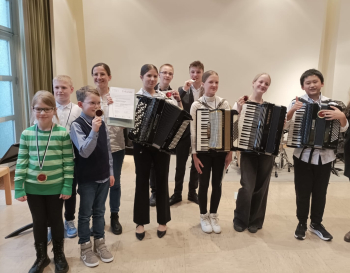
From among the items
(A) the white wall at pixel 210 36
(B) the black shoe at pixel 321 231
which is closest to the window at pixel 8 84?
(A) the white wall at pixel 210 36

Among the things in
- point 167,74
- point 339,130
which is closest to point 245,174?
point 339,130

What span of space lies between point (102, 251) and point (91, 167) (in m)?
0.70

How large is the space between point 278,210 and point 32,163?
8.35 feet

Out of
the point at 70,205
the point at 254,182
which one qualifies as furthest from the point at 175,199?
the point at 70,205

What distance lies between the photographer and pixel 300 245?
2455 mm

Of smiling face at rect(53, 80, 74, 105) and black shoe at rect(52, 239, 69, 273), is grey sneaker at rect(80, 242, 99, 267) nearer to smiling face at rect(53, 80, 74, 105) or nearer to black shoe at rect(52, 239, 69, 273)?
black shoe at rect(52, 239, 69, 273)

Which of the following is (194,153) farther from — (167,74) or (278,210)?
(278,210)

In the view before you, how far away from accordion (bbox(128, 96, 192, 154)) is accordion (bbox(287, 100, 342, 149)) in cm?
96

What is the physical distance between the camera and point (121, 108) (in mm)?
2162

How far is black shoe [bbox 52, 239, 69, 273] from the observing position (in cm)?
204

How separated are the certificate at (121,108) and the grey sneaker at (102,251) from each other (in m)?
0.93

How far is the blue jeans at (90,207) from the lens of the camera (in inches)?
81.0

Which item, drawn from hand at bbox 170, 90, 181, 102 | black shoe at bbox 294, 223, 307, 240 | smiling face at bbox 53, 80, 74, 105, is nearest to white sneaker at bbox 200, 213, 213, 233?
black shoe at bbox 294, 223, 307, 240

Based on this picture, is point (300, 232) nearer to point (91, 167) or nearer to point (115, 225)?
point (115, 225)
